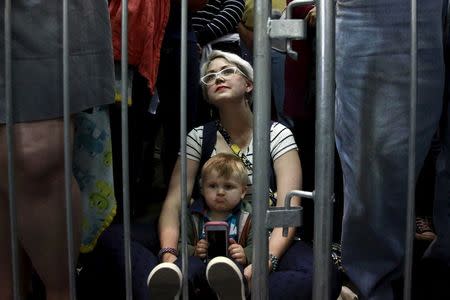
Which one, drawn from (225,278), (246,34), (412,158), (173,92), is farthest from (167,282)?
(246,34)

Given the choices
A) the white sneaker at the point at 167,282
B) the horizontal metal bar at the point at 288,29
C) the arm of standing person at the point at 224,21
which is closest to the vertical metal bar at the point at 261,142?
the horizontal metal bar at the point at 288,29

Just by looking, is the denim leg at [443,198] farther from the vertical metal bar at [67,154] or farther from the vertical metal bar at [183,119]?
the vertical metal bar at [67,154]

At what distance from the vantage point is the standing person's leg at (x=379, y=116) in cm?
151

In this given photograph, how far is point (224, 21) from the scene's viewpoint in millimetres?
2588

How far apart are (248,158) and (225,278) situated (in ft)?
2.26

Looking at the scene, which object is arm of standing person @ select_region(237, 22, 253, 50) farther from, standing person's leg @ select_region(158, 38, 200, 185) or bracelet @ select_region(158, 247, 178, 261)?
bracelet @ select_region(158, 247, 178, 261)

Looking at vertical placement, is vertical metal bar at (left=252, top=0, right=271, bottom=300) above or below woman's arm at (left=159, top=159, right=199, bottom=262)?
above

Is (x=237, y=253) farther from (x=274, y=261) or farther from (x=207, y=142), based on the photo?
(x=207, y=142)

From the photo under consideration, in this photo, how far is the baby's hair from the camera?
218cm

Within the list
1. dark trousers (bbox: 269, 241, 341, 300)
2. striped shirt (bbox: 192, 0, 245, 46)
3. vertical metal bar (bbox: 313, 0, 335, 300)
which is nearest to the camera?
vertical metal bar (bbox: 313, 0, 335, 300)

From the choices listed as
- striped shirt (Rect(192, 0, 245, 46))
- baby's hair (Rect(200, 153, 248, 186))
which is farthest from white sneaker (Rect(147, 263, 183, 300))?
striped shirt (Rect(192, 0, 245, 46))

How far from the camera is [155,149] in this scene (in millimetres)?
2936

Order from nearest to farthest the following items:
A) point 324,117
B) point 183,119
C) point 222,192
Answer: point 324,117, point 183,119, point 222,192

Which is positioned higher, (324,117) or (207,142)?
(324,117)
